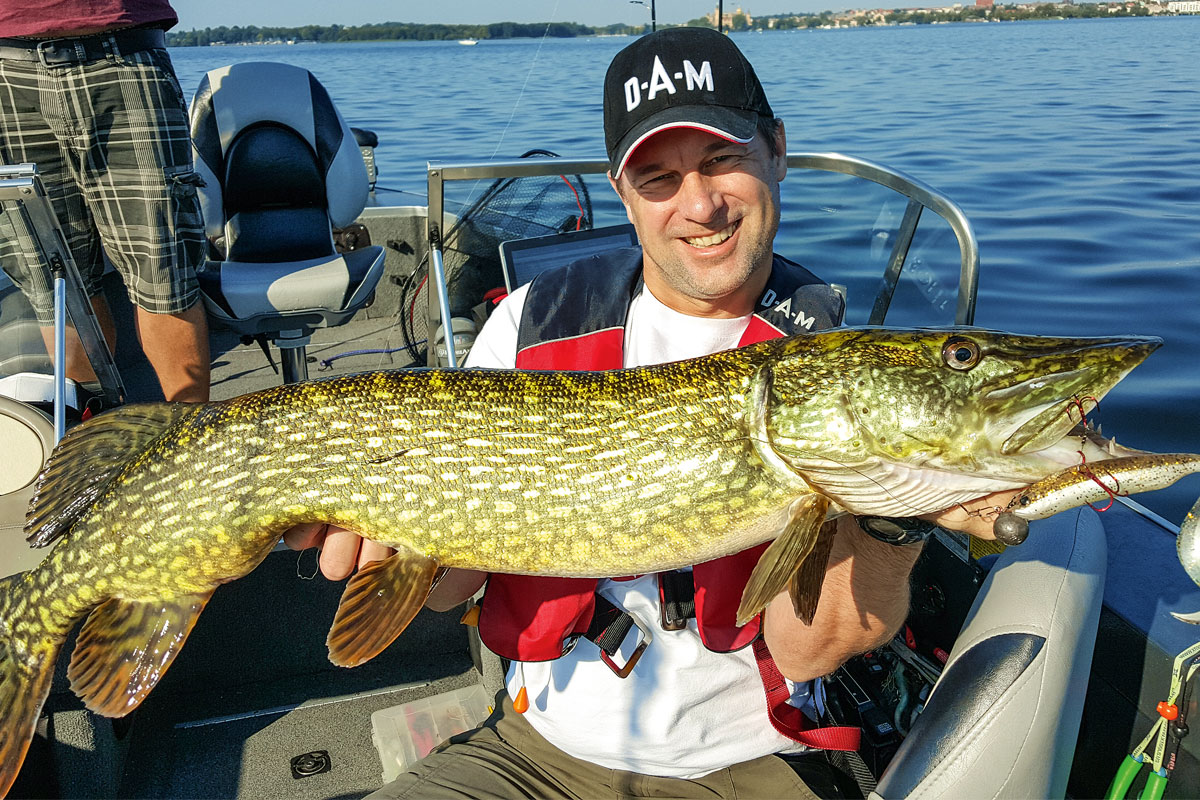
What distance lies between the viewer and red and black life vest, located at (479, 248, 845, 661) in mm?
1906

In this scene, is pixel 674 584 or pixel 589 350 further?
Result: pixel 589 350

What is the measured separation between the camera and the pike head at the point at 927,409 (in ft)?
4.95

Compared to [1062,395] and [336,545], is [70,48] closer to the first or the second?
[336,545]

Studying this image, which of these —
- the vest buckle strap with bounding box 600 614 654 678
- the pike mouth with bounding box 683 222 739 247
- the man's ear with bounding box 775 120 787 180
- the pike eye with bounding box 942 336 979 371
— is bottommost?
the vest buckle strap with bounding box 600 614 654 678

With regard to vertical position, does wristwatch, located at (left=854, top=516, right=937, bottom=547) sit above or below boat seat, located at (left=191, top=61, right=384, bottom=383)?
below

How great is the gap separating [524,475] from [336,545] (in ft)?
1.65

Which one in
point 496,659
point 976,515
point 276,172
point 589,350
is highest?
point 276,172

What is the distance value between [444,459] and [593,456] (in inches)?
12.4

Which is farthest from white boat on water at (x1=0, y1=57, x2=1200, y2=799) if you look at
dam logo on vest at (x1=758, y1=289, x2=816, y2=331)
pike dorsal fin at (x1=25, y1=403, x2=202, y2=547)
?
dam logo on vest at (x1=758, y1=289, x2=816, y2=331)

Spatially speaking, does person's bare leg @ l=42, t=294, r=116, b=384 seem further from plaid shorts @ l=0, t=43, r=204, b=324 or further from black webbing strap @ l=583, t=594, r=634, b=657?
black webbing strap @ l=583, t=594, r=634, b=657

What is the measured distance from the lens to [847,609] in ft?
6.07

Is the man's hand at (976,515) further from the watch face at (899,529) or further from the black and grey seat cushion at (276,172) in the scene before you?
the black and grey seat cushion at (276,172)

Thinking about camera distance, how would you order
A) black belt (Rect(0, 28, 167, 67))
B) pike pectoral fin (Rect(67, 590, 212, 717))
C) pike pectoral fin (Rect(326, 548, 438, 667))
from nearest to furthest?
pike pectoral fin (Rect(326, 548, 438, 667)) < pike pectoral fin (Rect(67, 590, 212, 717)) < black belt (Rect(0, 28, 167, 67))

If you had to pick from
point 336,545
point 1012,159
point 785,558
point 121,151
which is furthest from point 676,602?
point 1012,159
